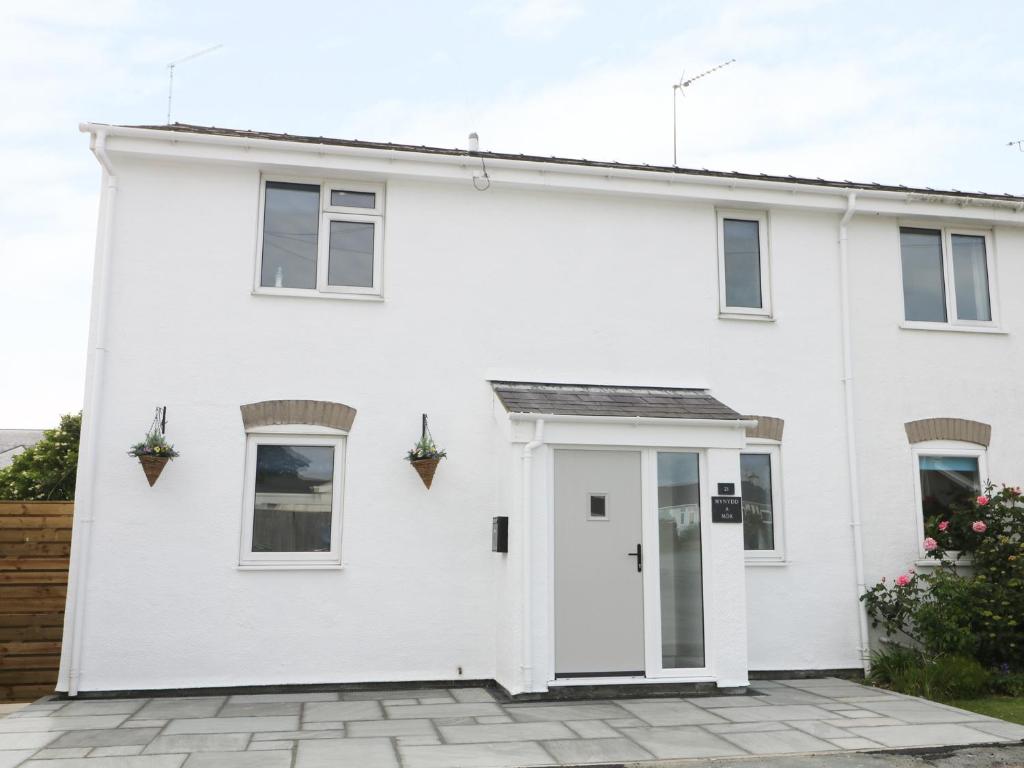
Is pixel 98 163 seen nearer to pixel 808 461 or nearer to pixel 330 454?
pixel 330 454

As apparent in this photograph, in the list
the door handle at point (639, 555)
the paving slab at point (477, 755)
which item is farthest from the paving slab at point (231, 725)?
the door handle at point (639, 555)

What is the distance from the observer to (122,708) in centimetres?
695

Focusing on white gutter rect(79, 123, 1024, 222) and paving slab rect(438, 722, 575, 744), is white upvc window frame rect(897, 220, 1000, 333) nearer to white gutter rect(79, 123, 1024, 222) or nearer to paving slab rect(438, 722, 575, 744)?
white gutter rect(79, 123, 1024, 222)

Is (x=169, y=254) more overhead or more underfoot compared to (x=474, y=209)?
more underfoot

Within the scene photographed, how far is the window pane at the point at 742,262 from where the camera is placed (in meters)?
9.40

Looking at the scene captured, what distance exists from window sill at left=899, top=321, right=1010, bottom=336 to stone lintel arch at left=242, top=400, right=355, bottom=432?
20.4 ft

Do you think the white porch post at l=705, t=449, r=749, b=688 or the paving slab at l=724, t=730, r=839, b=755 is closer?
the paving slab at l=724, t=730, r=839, b=755

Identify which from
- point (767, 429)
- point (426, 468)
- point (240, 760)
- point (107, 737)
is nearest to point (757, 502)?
point (767, 429)

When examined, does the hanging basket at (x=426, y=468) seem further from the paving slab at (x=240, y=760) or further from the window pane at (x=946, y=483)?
the window pane at (x=946, y=483)

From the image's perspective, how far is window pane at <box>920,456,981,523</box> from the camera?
371 inches

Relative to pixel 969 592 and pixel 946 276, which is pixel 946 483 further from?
pixel 946 276

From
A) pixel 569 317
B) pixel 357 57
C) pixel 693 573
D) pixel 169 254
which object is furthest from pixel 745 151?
pixel 169 254

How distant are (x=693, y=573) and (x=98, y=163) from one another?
6748 millimetres

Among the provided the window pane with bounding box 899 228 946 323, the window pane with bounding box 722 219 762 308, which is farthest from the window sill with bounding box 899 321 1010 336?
the window pane with bounding box 722 219 762 308
